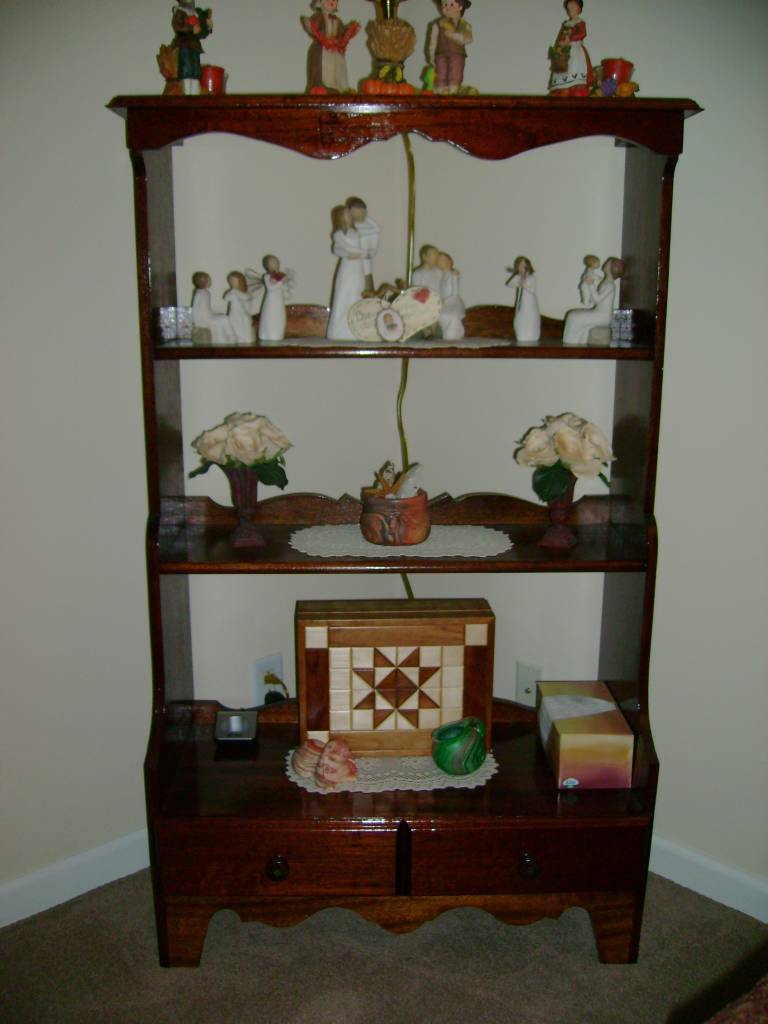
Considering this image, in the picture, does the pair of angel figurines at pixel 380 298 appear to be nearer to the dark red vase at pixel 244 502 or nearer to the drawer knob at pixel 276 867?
the dark red vase at pixel 244 502

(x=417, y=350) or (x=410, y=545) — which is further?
(x=410, y=545)

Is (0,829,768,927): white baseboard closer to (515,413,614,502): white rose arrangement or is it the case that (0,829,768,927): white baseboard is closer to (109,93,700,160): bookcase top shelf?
(515,413,614,502): white rose arrangement

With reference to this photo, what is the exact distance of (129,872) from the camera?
7.06 ft

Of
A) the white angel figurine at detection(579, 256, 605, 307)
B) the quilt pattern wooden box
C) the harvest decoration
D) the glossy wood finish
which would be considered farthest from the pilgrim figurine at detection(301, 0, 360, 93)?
the quilt pattern wooden box

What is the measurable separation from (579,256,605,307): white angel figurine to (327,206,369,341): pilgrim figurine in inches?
18.7

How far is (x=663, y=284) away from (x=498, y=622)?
955mm

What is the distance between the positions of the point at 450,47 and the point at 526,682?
4.77ft

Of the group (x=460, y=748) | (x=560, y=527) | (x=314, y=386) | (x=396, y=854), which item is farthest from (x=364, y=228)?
(x=396, y=854)

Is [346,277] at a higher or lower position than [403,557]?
higher

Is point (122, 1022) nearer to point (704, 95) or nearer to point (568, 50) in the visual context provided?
point (568, 50)

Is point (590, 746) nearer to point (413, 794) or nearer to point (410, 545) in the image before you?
point (413, 794)

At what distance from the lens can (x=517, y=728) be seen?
2.09m

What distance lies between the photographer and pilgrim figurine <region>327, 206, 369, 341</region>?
1808 mm

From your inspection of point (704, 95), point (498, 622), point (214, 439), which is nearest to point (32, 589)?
point (214, 439)
